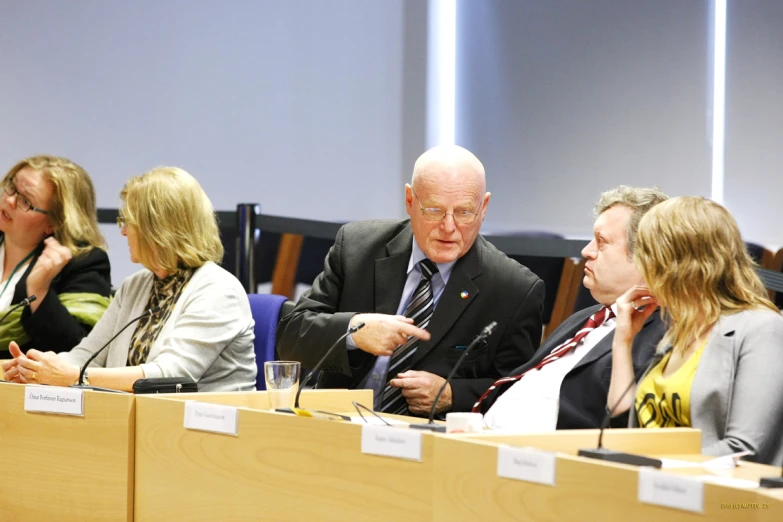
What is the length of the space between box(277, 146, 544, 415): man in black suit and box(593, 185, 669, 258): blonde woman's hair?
0.37 metres

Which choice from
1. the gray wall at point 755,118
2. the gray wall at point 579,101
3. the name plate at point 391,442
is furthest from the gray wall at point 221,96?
the name plate at point 391,442

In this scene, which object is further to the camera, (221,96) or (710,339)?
(221,96)

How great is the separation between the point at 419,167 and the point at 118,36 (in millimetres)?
3094

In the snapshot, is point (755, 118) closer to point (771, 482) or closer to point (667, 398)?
point (667, 398)

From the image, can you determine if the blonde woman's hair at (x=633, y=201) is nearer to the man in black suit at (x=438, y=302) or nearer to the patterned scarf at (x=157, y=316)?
the man in black suit at (x=438, y=302)

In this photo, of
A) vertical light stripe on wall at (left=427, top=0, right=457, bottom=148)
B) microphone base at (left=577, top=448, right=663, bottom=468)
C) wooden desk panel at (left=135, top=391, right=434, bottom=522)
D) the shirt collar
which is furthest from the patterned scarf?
vertical light stripe on wall at (left=427, top=0, right=457, bottom=148)

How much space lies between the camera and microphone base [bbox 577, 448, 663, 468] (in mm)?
1398

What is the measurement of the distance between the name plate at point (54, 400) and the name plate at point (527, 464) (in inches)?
43.0

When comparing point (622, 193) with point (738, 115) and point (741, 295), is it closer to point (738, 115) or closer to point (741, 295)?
point (741, 295)

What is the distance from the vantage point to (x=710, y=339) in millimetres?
1868

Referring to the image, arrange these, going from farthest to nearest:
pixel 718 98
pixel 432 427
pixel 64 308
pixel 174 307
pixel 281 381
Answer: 1. pixel 718 98
2. pixel 64 308
3. pixel 174 307
4. pixel 281 381
5. pixel 432 427

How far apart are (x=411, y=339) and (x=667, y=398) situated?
904 millimetres

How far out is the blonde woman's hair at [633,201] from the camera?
2379 mm

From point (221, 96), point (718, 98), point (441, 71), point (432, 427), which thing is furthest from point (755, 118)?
point (221, 96)
